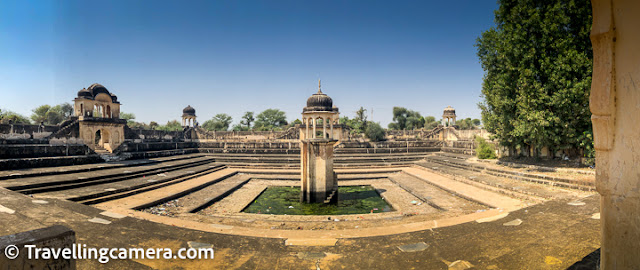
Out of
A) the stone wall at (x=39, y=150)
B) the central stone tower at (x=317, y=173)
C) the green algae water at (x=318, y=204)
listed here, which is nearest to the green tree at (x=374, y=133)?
the green algae water at (x=318, y=204)

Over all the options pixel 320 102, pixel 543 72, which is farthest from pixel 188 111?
pixel 543 72

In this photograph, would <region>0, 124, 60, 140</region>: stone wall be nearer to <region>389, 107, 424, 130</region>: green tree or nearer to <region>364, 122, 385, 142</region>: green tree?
<region>364, 122, 385, 142</region>: green tree

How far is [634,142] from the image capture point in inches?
62.4

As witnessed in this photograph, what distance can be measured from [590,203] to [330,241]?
5363mm

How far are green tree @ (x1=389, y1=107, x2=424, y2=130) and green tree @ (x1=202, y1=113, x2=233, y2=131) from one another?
38.6 m

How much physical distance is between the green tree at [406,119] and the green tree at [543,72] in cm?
4931

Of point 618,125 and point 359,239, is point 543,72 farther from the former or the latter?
point 618,125

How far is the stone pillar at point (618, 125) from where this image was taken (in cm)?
160

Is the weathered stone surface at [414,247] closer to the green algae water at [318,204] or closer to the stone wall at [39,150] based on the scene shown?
the green algae water at [318,204]

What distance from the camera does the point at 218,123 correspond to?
65500mm

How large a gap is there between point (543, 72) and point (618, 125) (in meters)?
11.4

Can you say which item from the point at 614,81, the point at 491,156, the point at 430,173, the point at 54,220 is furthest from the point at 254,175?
the point at 614,81

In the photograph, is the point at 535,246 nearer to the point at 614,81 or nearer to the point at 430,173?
the point at 614,81

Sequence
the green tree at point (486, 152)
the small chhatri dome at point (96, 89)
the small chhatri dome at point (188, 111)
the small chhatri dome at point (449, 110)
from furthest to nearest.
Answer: the small chhatri dome at point (188, 111) < the small chhatri dome at point (449, 110) < the small chhatri dome at point (96, 89) < the green tree at point (486, 152)
